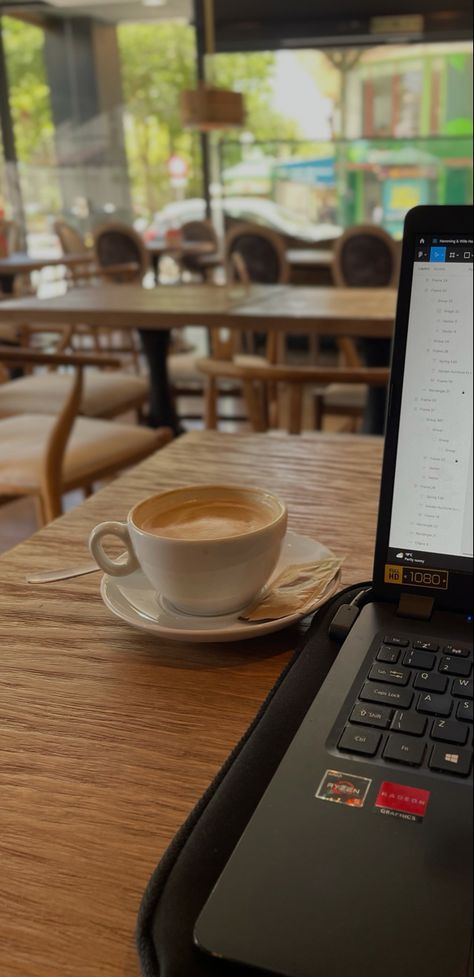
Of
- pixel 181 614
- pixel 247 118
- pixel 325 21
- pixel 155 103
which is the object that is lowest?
pixel 181 614

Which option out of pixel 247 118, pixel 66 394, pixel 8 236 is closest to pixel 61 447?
pixel 66 394

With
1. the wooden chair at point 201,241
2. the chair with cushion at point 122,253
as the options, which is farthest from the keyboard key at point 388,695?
the wooden chair at point 201,241

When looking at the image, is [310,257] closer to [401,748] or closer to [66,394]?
[66,394]

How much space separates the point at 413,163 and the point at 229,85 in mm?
1998

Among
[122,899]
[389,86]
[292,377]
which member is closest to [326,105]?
[389,86]

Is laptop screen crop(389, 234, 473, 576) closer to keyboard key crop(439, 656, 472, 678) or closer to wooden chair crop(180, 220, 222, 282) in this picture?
keyboard key crop(439, 656, 472, 678)

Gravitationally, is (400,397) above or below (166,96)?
below

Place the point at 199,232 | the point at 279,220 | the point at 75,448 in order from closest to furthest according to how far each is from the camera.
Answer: the point at 75,448 < the point at 279,220 < the point at 199,232

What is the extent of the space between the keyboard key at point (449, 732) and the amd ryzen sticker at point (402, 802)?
3cm

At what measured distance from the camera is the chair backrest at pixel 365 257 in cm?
381

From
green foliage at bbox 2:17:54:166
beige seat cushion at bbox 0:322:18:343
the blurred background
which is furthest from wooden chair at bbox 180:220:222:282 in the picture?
beige seat cushion at bbox 0:322:18:343

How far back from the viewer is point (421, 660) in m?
0.42

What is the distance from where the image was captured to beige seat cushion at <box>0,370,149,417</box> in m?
2.31

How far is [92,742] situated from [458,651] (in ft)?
0.64
